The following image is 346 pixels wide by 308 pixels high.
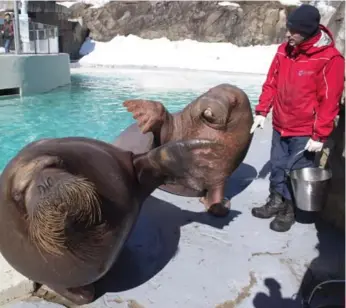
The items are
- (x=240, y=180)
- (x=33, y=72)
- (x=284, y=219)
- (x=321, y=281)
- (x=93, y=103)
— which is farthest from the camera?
(x=33, y=72)

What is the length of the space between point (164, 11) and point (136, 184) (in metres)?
28.7

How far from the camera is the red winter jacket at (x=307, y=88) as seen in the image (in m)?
2.94

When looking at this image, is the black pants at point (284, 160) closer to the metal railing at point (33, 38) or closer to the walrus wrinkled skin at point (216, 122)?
the walrus wrinkled skin at point (216, 122)

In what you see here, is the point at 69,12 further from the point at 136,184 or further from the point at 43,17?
the point at 136,184

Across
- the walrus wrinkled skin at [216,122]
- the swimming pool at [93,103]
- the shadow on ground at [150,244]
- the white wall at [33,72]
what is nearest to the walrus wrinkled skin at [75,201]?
the shadow on ground at [150,244]

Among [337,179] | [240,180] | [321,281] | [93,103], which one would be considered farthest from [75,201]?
[93,103]

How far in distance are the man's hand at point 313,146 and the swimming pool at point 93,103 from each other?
494 cm

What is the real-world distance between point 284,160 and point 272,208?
393 mm

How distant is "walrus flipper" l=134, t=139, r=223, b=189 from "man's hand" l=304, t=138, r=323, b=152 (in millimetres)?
897

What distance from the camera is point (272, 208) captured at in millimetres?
3461

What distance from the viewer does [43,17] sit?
84.4 ft

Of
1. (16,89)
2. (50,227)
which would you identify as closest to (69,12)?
(16,89)

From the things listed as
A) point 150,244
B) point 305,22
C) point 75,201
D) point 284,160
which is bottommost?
point 150,244

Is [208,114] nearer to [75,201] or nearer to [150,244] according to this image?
[150,244]
